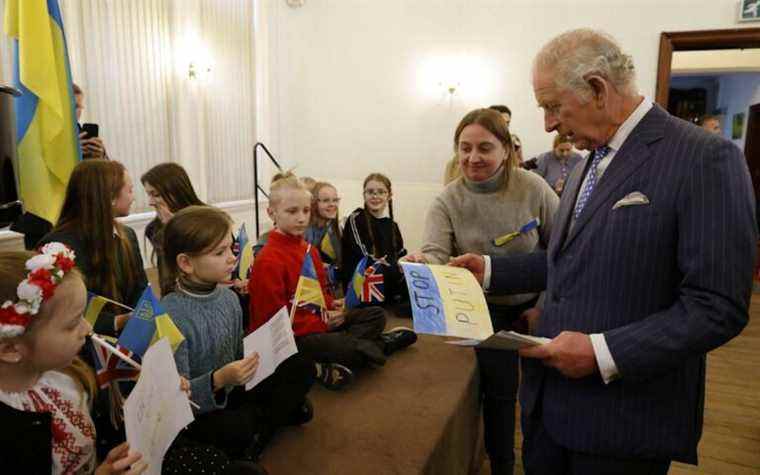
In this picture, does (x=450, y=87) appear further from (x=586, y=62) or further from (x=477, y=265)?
(x=586, y=62)

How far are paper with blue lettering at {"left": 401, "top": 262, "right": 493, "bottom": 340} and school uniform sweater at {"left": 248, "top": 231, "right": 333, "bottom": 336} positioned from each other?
90 centimetres

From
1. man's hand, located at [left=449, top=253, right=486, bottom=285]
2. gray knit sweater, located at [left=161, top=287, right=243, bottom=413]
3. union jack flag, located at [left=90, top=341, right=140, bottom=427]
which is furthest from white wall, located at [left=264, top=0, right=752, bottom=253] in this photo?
union jack flag, located at [left=90, top=341, right=140, bottom=427]

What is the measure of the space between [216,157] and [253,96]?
3.36 ft

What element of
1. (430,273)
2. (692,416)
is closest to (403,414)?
(430,273)

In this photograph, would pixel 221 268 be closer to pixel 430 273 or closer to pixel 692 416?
pixel 430 273

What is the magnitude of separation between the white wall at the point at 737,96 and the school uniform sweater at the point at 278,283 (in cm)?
902

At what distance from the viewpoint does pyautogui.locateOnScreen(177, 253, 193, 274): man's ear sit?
161 centimetres

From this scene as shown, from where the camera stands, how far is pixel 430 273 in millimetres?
1372

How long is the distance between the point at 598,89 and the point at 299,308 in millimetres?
1505

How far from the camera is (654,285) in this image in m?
1.03

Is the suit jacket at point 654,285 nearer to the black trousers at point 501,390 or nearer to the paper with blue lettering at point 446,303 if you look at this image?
the paper with blue lettering at point 446,303

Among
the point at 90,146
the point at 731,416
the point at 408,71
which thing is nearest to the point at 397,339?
the point at 731,416

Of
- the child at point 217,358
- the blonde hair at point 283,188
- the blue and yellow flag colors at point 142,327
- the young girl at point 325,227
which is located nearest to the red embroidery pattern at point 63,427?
the blue and yellow flag colors at point 142,327

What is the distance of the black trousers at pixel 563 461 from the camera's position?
113 centimetres
